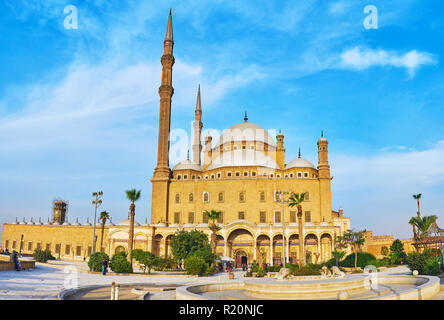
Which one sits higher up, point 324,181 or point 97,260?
point 324,181

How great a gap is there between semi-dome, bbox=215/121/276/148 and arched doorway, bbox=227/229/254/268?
14.9m

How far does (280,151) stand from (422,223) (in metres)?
19.8

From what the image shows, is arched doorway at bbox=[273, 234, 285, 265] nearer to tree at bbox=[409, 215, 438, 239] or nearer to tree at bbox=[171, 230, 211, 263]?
tree at bbox=[171, 230, 211, 263]

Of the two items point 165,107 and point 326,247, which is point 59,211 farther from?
point 326,247

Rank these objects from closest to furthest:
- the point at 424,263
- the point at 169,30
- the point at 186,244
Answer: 1. the point at 424,263
2. the point at 186,244
3. the point at 169,30

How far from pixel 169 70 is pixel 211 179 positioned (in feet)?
51.7

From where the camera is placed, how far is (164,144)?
4781 centimetres

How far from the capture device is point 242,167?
4741cm

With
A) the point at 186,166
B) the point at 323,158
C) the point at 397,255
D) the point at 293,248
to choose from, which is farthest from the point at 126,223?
the point at 397,255

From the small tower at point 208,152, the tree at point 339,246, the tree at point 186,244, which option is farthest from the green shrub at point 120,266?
the small tower at point 208,152

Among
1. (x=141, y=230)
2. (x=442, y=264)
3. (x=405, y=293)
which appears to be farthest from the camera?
(x=141, y=230)

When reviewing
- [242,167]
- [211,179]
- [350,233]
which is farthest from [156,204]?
[350,233]
